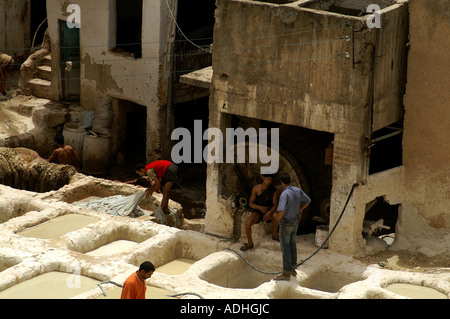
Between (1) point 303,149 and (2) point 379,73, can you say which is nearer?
(2) point 379,73

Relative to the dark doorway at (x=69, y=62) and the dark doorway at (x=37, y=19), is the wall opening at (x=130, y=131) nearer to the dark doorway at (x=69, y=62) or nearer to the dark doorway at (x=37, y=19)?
the dark doorway at (x=69, y=62)

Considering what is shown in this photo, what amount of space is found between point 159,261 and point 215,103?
2866 millimetres

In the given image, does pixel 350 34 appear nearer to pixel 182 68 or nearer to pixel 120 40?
pixel 182 68

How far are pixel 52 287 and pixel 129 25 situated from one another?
11304 millimetres

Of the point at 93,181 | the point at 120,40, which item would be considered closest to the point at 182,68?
the point at 120,40

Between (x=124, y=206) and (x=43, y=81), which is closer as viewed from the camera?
(x=124, y=206)

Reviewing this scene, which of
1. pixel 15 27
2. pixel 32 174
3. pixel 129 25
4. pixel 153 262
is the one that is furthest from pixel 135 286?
pixel 15 27

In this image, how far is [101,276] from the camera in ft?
48.7

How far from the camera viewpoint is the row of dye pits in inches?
567

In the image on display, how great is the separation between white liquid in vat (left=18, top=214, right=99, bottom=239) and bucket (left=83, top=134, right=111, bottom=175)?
19.0 ft

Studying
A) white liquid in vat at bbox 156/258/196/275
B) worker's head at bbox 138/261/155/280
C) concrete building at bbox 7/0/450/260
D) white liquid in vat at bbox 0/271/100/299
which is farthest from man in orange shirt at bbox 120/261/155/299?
concrete building at bbox 7/0/450/260

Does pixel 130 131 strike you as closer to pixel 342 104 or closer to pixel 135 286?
pixel 342 104

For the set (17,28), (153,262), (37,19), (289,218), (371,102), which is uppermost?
(37,19)

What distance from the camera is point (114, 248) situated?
16.4 metres
